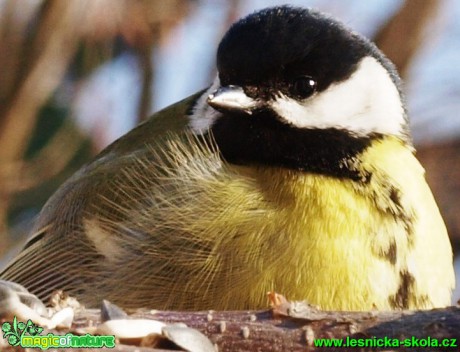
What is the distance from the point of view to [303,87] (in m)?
2.40

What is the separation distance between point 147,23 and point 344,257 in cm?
228

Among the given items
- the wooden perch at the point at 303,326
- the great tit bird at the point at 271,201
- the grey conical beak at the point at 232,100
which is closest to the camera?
the wooden perch at the point at 303,326

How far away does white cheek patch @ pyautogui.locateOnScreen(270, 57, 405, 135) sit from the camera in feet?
7.84

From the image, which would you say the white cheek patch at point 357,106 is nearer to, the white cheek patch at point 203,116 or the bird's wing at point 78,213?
the white cheek patch at point 203,116

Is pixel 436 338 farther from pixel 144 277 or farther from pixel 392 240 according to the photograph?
pixel 144 277

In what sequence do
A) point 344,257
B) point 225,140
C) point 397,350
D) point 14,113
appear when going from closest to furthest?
point 397,350, point 344,257, point 225,140, point 14,113

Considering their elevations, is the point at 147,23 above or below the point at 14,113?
above

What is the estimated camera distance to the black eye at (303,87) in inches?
93.8

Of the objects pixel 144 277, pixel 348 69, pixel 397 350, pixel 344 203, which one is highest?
pixel 348 69

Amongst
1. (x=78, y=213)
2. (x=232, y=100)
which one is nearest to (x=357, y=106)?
(x=232, y=100)

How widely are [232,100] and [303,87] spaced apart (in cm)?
19

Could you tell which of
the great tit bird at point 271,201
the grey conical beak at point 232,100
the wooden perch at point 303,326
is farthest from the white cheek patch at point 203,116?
Answer: the wooden perch at point 303,326

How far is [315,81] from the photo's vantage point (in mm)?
2416

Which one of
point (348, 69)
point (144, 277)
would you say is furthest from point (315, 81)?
point (144, 277)
